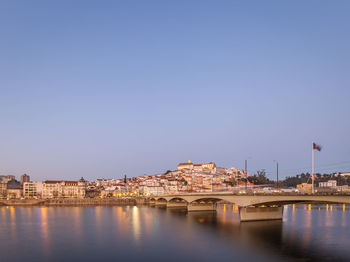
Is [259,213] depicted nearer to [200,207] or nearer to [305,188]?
[200,207]

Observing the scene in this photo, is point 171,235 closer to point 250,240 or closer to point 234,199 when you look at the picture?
point 250,240

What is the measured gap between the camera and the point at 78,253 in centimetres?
3912

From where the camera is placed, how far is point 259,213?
63375 millimetres

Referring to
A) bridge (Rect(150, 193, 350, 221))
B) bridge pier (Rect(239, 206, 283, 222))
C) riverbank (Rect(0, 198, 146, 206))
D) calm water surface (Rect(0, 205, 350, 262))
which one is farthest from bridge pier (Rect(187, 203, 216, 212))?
riverbank (Rect(0, 198, 146, 206))

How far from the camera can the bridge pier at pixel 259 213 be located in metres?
63.1

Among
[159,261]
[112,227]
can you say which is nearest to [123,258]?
[159,261]

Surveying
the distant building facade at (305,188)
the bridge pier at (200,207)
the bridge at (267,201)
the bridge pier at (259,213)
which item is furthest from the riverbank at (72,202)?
the bridge pier at (259,213)

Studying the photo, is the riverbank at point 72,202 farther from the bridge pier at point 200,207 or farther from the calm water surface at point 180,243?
the calm water surface at point 180,243

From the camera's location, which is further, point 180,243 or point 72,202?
point 72,202

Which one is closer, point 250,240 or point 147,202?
point 250,240

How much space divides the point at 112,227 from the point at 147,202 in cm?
9467

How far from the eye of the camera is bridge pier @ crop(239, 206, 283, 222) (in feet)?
207

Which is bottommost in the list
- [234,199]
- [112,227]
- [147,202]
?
[147,202]

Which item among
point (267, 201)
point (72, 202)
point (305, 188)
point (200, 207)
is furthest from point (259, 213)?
point (72, 202)
